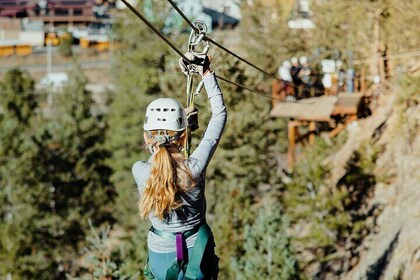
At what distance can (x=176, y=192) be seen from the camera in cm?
381

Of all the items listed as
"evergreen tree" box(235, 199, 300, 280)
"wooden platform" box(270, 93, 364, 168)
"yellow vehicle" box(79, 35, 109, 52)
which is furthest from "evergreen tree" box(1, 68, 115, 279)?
"yellow vehicle" box(79, 35, 109, 52)

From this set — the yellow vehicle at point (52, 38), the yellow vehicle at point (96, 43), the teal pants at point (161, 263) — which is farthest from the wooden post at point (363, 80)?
the yellow vehicle at point (52, 38)

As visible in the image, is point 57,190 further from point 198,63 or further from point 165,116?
point 165,116

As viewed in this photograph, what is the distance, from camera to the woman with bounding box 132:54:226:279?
3.77m

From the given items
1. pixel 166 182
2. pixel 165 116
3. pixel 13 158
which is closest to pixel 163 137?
pixel 165 116

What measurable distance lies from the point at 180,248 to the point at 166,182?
378mm

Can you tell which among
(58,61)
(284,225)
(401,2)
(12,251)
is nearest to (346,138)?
(401,2)

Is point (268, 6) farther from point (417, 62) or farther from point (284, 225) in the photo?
point (284, 225)

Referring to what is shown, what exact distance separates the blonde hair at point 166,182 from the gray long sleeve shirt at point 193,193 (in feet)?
0.15

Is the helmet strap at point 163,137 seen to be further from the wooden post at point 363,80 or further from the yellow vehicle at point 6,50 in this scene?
the yellow vehicle at point 6,50

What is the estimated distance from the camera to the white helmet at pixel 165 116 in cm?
388

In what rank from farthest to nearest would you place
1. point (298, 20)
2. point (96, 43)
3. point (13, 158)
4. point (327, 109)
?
point (96, 43)
point (298, 20)
point (13, 158)
point (327, 109)

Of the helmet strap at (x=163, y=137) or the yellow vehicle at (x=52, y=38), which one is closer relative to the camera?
the helmet strap at (x=163, y=137)

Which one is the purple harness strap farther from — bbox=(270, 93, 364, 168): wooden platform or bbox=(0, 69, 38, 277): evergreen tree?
bbox=(0, 69, 38, 277): evergreen tree
